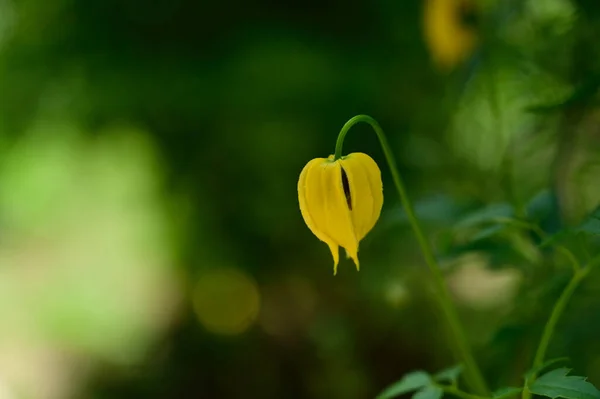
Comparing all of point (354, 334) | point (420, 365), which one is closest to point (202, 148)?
point (354, 334)

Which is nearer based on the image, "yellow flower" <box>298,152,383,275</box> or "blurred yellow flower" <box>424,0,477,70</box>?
"yellow flower" <box>298,152,383,275</box>

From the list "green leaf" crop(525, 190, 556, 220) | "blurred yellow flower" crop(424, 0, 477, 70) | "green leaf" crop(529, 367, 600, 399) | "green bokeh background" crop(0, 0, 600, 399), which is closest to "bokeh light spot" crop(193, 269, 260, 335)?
"green bokeh background" crop(0, 0, 600, 399)

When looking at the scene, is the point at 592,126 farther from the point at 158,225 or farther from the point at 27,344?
the point at 27,344

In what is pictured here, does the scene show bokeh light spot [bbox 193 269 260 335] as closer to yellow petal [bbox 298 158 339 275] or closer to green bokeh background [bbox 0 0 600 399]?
green bokeh background [bbox 0 0 600 399]

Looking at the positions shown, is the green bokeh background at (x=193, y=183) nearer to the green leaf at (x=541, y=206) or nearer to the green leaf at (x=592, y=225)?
the green leaf at (x=541, y=206)

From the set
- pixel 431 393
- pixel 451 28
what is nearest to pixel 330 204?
pixel 431 393
